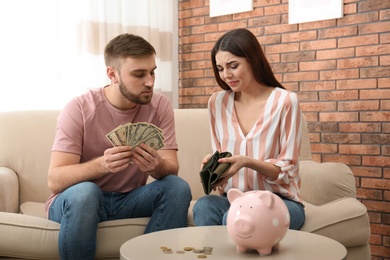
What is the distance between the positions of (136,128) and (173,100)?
270 centimetres

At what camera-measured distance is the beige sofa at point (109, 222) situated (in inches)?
102

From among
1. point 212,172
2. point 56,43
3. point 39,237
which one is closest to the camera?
point 212,172

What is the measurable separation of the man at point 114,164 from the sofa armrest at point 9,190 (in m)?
0.38

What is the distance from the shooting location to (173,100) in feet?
17.1

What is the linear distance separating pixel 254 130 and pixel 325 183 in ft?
1.93

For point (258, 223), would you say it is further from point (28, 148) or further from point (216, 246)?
point (28, 148)

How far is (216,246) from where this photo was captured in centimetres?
195

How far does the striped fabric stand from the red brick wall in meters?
1.44

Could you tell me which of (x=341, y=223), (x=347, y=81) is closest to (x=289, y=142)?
(x=341, y=223)

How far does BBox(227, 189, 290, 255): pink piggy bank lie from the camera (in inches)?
72.1

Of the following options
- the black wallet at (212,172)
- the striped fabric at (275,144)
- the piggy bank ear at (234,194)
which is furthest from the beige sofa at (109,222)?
the piggy bank ear at (234,194)

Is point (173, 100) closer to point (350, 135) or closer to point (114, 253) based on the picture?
point (350, 135)

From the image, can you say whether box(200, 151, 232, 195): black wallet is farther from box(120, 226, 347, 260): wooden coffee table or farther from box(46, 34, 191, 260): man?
box(120, 226, 347, 260): wooden coffee table

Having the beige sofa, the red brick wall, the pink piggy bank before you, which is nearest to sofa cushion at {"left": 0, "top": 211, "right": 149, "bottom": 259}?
the beige sofa
